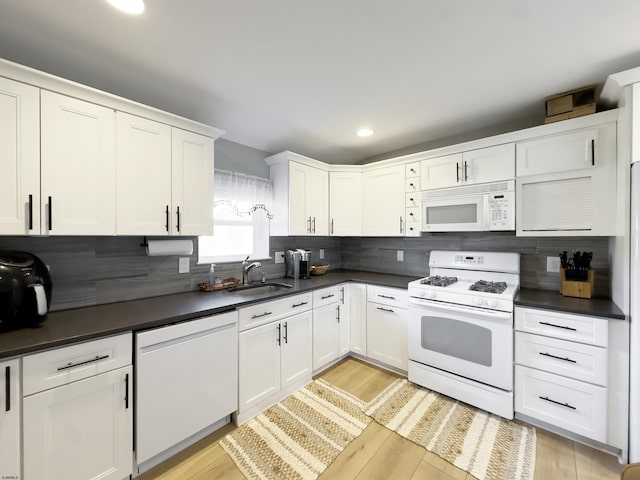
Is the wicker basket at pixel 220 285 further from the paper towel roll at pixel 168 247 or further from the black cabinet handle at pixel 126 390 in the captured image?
the black cabinet handle at pixel 126 390

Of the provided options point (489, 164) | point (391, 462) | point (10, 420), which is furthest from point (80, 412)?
point (489, 164)

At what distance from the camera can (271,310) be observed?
2.15 meters

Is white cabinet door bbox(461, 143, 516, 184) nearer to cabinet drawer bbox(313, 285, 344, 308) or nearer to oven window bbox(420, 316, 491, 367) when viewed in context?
oven window bbox(420, 316, 491, 367)

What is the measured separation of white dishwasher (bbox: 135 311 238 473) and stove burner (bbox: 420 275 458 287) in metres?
1.72

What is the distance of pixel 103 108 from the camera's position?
162cm

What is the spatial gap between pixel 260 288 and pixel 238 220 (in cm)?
75

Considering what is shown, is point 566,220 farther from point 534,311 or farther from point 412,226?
point 412,226

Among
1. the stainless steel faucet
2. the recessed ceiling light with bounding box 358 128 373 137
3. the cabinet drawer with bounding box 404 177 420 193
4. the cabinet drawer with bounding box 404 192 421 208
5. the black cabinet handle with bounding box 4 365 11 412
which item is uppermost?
the recessed ceiling light with bounding box 358 128 373 137

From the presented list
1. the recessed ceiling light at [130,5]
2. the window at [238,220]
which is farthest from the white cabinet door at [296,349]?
the recessed ceiling light at [130,5]

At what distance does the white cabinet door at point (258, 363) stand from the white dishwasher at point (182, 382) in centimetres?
6

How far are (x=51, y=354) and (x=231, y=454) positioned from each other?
118 cm

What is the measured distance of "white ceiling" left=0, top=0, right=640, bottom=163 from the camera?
4.10 ft

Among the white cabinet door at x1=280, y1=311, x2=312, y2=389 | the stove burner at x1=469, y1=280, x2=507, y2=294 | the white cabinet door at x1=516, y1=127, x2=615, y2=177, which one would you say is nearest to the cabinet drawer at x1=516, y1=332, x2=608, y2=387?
the stove burner at x1=469, y1=280, x2=507, y2=294

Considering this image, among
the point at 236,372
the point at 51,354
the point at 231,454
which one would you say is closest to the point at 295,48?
the point at 51,354
